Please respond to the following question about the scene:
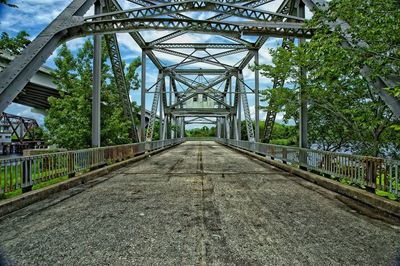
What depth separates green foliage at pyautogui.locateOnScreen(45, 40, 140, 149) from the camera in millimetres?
14938

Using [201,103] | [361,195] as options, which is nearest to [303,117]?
[361,195]

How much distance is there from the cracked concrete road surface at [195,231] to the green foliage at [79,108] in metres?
9.00

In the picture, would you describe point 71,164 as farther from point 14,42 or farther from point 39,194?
point 14,42

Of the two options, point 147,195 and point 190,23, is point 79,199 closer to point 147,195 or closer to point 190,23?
point 147,195

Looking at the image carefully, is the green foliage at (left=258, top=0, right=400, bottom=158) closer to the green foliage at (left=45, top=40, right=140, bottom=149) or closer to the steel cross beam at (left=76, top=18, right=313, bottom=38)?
the steel cross beam at (left=76, top=18, right=313, bottom=38)

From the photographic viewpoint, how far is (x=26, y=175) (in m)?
6.00

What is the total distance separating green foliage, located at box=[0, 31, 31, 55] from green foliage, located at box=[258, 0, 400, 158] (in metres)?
8.74

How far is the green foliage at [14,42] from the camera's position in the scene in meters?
7.88

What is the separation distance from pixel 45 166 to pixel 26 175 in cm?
86

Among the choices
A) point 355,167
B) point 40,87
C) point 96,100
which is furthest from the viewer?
point 40,87

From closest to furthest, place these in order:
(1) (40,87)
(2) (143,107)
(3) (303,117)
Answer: (3) (303,117), (2) (143,107), (1) (40,87)

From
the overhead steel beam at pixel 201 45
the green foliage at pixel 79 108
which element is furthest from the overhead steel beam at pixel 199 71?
the green foliage at pixel 79 108

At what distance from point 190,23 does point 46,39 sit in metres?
5.24

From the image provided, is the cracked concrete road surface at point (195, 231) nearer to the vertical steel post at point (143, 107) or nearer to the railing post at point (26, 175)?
the railing post at point (26, 175)
